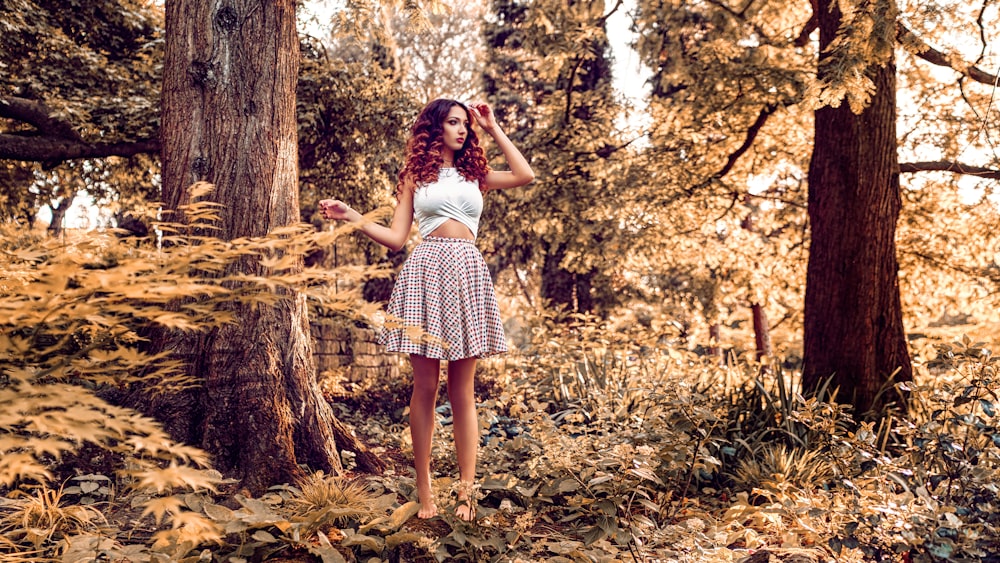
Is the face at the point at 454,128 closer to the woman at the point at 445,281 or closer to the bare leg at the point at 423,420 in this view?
the woman at the point at 445,281

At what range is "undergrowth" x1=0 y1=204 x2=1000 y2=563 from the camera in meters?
1.49

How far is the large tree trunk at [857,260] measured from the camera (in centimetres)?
512

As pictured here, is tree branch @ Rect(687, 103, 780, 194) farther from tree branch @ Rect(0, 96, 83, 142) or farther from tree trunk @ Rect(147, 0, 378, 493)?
tree branch @ Rect(0, 96, 83, 142)

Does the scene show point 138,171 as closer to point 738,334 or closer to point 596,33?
point 596,33

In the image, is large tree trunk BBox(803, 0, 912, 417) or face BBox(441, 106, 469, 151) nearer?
face BBox(441, 106, 469, 151)

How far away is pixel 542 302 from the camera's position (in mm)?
9117

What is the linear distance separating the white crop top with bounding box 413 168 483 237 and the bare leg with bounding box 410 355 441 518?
2.13ft

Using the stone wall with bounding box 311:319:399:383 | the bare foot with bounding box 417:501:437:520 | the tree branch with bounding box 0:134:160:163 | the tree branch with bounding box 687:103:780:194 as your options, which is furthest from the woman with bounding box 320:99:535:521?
the tree branch with bounding box 687:103:780:194

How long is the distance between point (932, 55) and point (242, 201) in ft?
19.6

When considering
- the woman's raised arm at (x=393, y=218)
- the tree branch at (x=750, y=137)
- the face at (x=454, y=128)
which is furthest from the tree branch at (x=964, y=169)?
the woman's raised arm at (x=393, y=218)

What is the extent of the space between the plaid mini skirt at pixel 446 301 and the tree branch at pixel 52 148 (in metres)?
4.14

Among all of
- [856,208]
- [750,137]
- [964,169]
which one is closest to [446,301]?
[856,208]

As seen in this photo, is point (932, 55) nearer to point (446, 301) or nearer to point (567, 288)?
point (446, 301)

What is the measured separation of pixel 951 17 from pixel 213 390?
5.09 m
